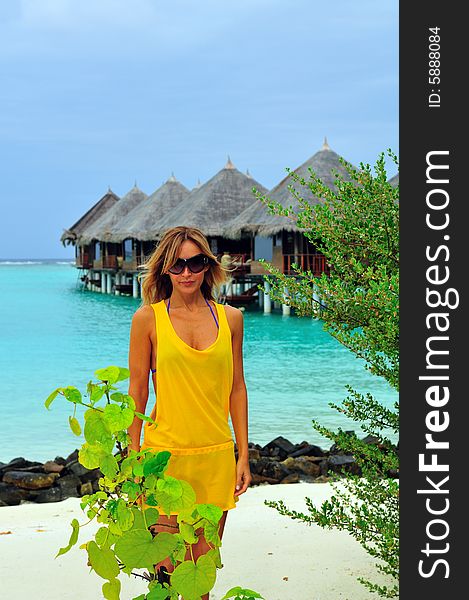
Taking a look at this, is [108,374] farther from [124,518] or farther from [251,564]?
[251,564]

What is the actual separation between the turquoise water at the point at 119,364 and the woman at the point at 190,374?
641 cm

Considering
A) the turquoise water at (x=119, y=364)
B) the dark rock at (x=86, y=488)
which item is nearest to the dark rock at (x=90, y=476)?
the dark rock at (x=86, y=488)

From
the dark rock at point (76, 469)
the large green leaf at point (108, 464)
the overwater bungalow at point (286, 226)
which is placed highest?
the overwater bungalow at point (286, 226)

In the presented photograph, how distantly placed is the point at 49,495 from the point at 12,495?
0.30 meters

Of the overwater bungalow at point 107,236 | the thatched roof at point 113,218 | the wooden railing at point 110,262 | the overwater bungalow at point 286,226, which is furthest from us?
the thatched roof at point 113,218

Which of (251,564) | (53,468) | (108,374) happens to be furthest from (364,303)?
(53,468)

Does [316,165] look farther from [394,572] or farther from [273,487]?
[394,572]

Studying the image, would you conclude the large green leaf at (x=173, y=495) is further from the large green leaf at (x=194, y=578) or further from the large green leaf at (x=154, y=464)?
the large green leaf at (x=194, y=578)

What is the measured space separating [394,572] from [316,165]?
24.1 metres

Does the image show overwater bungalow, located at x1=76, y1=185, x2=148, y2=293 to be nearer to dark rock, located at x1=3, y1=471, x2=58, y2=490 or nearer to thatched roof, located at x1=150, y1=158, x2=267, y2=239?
thatched roof, located at x1=150, y1=158, x2=267, y2=239

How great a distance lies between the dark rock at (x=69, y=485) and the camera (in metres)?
6.52

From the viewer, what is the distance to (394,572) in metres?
3.00

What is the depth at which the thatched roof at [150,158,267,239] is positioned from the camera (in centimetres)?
3023

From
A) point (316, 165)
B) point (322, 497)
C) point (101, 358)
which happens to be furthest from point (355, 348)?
point (316, 165)
